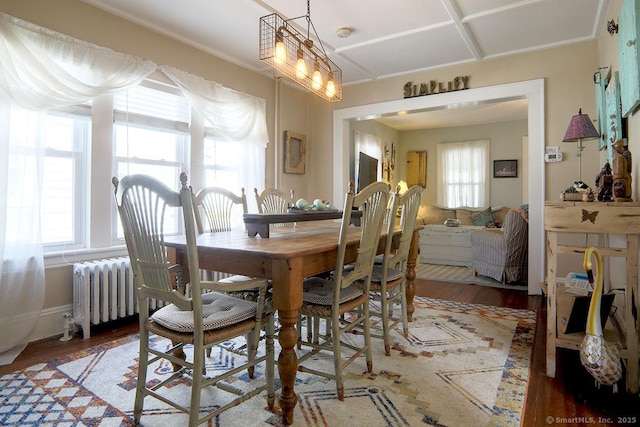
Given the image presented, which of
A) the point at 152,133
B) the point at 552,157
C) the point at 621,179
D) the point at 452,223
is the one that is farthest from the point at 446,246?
the point at 152,133

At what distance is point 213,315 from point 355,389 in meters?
0.85

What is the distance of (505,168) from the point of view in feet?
23.6

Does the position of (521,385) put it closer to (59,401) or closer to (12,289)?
(59,401)

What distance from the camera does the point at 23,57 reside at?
243 centimetres

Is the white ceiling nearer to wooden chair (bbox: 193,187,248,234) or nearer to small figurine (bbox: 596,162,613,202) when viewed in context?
wooden chair (bbox: 193,187,248,234)

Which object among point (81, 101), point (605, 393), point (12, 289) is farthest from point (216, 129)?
point (605, 393)

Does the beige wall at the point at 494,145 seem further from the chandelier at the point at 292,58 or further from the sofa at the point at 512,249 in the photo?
the chandelier at the point at 292,58

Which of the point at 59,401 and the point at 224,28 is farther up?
the point at 224,28

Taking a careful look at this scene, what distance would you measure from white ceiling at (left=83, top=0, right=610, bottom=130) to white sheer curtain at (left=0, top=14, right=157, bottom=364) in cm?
67

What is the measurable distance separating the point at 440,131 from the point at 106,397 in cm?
756

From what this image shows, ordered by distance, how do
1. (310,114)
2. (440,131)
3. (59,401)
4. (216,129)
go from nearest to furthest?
(59,401) → (216,129) → (310,114) → (440,131)

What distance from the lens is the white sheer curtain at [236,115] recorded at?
357 cm

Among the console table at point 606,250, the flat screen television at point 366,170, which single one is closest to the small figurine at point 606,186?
the console table at point 606,250

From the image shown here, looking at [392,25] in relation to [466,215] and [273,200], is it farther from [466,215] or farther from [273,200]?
[466,215]
